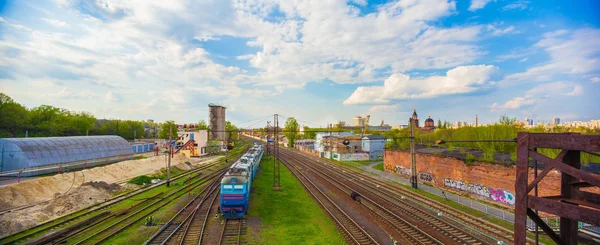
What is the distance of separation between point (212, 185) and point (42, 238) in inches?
705

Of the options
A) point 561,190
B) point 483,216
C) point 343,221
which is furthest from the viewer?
point 483,216

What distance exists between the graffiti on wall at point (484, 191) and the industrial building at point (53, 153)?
51561 mm

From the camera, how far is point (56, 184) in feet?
98.2

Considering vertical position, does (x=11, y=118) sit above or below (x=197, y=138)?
above

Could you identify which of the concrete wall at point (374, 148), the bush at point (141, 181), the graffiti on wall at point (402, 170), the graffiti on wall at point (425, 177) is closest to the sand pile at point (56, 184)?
the bush at point (141, 181)

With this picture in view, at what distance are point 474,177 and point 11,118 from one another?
270ft

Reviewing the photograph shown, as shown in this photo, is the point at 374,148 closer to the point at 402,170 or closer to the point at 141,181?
the point at 402,170

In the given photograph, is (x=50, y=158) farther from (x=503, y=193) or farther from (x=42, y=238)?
(x=503, y=193)

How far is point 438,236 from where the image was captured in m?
18.0

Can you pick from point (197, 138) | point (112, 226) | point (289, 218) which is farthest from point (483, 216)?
→ point (197, 138)

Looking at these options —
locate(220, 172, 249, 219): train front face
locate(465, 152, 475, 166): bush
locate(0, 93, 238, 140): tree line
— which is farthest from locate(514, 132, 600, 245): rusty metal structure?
locate(0, 93, 238, 140): tree line

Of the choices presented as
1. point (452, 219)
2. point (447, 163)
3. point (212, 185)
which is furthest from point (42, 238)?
point (447, 163)

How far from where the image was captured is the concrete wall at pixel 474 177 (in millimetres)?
23945

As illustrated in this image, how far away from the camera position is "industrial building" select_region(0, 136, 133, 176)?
119 ft
